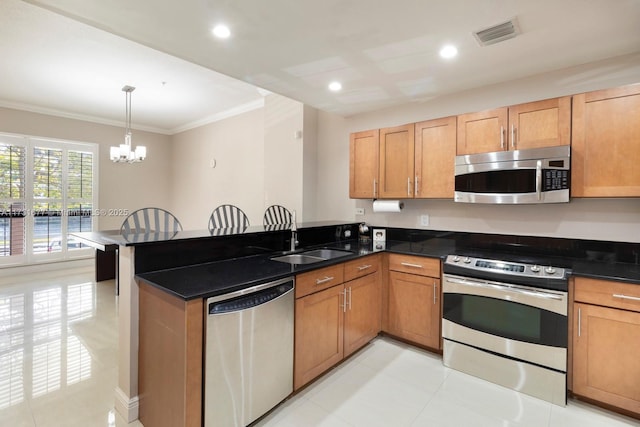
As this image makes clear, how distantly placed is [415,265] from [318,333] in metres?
1.11

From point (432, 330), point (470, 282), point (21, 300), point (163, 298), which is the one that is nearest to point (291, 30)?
point (163, 298)

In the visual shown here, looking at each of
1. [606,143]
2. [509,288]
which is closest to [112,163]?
[509,288]

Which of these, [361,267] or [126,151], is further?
[126,151]

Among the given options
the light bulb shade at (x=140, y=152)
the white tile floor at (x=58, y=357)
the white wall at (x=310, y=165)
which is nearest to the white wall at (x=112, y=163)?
the light bulb shade at (x=140, y=152)

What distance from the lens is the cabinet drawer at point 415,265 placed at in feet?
8.66

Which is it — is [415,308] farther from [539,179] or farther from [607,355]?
[539,179]

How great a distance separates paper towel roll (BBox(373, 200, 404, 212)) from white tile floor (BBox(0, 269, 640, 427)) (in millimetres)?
1338

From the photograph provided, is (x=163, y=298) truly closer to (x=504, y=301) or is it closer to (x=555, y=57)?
(x=504, y=301)

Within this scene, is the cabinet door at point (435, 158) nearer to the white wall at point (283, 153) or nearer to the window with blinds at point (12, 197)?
the white wall at point (283, 153)

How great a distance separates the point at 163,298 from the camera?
1611mm

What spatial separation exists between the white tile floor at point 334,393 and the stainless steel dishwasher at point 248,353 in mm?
239

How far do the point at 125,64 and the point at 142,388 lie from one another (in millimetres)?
3460

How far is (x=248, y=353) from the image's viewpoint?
168cm

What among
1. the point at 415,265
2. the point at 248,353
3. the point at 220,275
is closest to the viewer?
the point at 248,353
